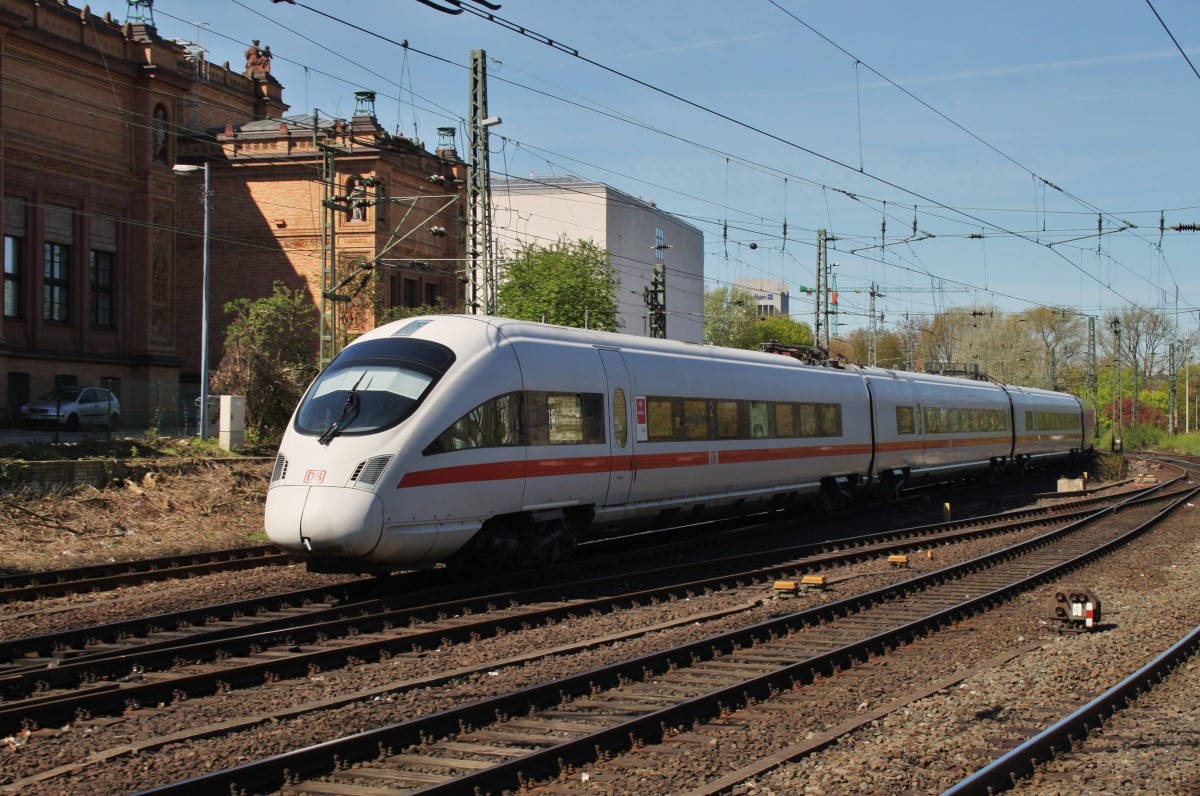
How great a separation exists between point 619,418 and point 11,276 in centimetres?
2643

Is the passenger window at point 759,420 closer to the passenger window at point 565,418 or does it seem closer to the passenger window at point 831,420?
the passenger window at point 831,420

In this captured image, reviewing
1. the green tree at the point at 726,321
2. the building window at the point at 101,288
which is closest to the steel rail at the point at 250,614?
the building window at the point at 101,288

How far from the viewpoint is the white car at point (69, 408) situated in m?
31.2

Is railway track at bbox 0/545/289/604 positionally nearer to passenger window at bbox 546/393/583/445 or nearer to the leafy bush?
passenger window at bbox 546/393/583/445

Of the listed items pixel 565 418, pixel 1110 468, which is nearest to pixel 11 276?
pixel 565 418

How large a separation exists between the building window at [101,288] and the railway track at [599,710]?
31568mm

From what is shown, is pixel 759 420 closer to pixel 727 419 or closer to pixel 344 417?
pixel 727 419

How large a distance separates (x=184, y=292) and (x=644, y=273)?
33872 mm

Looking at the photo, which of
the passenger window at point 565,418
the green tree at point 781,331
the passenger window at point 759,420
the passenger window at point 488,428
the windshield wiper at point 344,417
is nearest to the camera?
the windshield wiper at point 344,417

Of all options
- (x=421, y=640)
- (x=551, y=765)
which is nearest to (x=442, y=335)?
(x=421, y=640)

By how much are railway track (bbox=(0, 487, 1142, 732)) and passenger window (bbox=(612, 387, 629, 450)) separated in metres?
1.72

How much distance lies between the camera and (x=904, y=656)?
10.4 m

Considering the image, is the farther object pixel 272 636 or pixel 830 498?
pixel 830 498

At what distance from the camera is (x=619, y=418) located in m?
15.4
